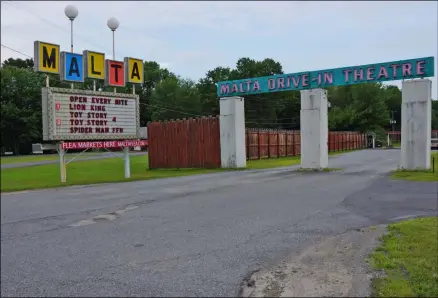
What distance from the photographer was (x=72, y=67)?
17188 mm

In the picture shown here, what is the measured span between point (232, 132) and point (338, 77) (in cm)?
656

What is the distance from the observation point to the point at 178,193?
520 inches

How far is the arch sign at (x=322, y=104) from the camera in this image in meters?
19.7

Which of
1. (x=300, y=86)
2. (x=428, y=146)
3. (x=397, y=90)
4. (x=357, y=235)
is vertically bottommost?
(x=357, y=235)

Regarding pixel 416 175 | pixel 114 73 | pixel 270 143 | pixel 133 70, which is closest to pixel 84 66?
pixel 114 73

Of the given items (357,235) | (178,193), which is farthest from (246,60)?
(357,235)

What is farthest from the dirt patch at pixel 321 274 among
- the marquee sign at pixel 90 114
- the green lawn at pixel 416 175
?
the marquee sign at pixel 90 114

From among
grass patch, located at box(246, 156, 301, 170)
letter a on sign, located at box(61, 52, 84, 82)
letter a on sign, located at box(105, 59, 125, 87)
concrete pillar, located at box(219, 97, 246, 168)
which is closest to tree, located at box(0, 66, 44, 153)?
letter a on sign, located at box(61, 52, 84, 82)

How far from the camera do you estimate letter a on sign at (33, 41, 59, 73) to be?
1523 cm

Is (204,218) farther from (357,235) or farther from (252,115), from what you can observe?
(252,115)

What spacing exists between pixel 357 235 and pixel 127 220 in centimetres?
442

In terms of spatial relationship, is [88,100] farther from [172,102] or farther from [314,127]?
[172,102]

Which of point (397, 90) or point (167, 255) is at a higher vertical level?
point (397, 90)

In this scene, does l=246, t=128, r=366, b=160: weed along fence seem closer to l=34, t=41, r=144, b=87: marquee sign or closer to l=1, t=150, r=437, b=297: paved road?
l=34, t=41, r=144, b=87: marquee sign
